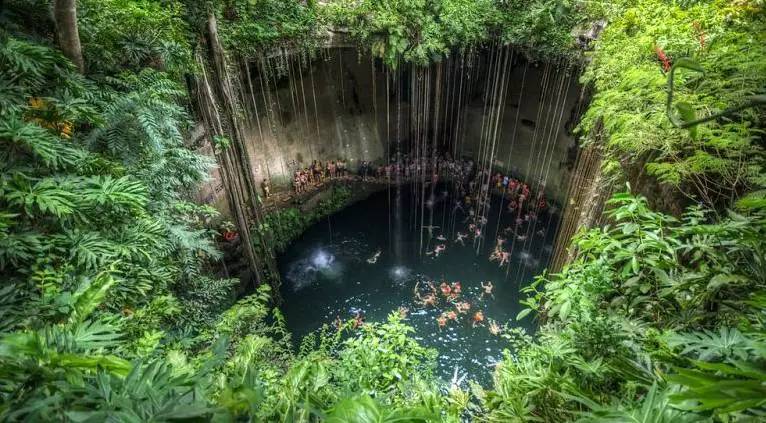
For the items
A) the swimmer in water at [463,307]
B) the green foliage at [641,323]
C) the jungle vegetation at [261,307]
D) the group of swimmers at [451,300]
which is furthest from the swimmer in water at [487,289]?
the green foliage at [641,323]

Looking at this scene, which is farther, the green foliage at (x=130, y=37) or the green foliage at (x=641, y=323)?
the green foliage at (x=130, y=37)

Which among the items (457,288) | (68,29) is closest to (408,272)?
(457,288)

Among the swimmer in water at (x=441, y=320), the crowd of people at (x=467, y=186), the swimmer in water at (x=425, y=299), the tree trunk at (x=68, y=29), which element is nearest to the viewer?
the tree trunk at (x=68, y=29)

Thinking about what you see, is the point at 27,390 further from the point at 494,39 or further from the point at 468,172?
the point at 468,172

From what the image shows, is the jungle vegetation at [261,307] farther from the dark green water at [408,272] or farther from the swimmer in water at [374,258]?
the swimmer in water at [374,258]

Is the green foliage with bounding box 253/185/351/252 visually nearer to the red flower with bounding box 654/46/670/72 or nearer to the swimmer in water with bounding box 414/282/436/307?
the swimmer in water with bounding box 414/282/436/307
